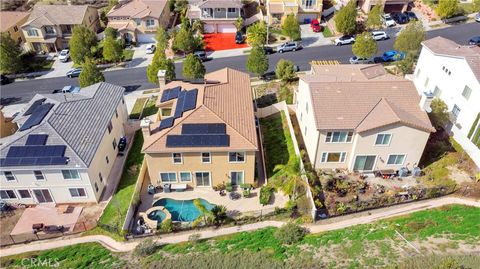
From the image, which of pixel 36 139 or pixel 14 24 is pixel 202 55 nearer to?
pixel 36 139

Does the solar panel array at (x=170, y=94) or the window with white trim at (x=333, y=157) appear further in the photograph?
the solar panel array at (x=170, y=94)

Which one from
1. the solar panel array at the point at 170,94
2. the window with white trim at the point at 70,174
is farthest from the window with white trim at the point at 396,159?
the window with white trim at the point at 70,174

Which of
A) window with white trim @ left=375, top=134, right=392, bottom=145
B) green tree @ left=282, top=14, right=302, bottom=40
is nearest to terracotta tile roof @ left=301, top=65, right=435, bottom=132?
window with white trim @ left=375, top=134, right=392, bottom=145

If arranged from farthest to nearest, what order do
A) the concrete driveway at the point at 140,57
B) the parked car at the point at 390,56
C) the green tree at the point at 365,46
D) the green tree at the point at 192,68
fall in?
the concrete driveway at the point at 140,57 < the parked car at the point at 390,56 < the green tree at the point at 365,46 < the green tree at the point at 192,68

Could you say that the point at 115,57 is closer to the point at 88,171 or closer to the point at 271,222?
the point at 88,171

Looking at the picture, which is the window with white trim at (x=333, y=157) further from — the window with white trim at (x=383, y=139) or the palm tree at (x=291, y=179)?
the window with white trim at (x=383, y=139)

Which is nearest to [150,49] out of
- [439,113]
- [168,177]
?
[168,177]

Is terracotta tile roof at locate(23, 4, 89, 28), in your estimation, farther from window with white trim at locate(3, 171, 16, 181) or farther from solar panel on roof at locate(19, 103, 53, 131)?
window with white trim at locate(3, 171, 16, 181)
